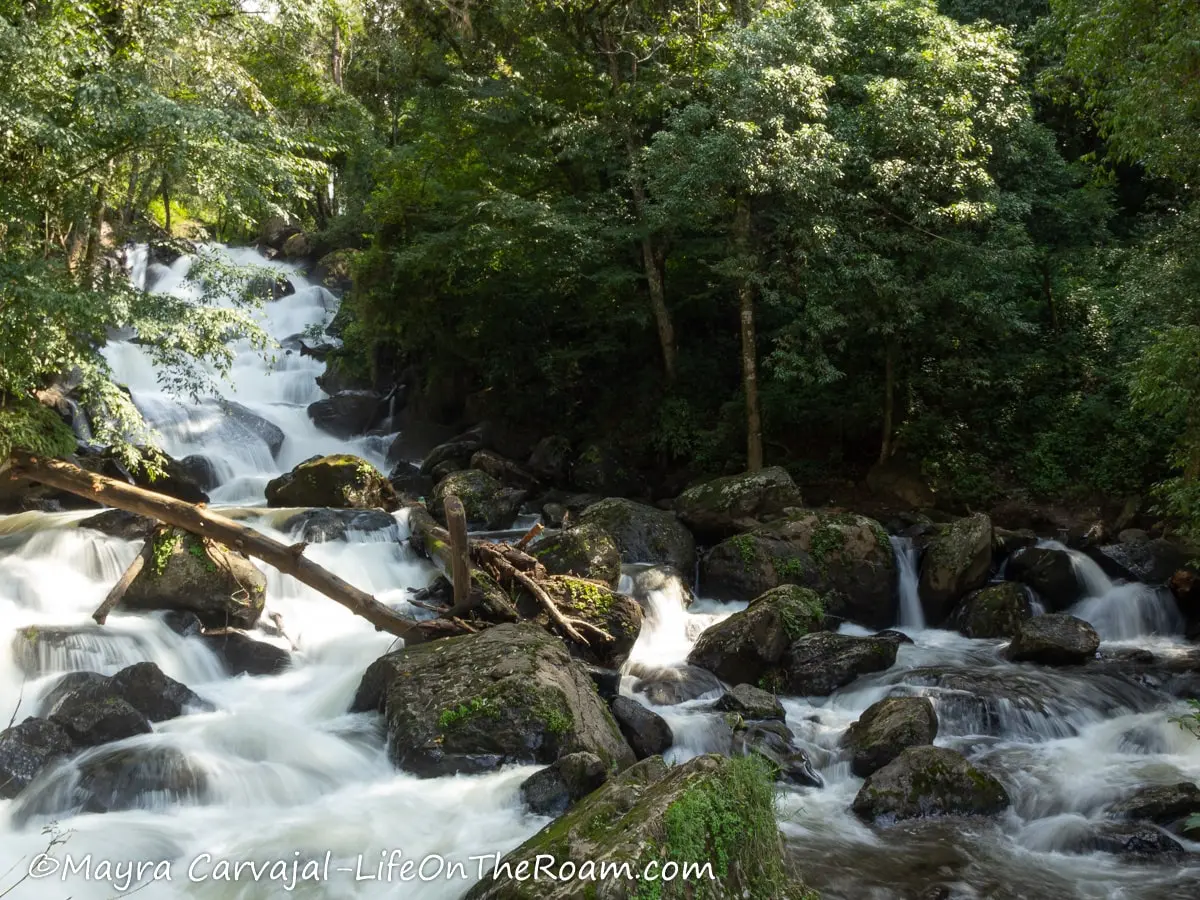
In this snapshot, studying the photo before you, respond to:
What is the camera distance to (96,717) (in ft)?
28.0

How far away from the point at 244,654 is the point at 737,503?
8.01m

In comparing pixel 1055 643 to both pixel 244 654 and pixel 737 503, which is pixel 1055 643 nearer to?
pixel 737 503

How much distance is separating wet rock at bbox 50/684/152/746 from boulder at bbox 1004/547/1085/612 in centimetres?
1160

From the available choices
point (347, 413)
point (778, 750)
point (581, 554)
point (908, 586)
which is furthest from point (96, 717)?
point (347, 413)

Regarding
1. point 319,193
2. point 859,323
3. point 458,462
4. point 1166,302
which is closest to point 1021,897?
point 1166,302

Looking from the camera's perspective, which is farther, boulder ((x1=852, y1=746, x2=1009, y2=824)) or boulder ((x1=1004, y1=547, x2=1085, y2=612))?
boulder ((x1=1004, y1=547, x2=1085, y2=612))

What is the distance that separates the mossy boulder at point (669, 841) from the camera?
15.4 ft

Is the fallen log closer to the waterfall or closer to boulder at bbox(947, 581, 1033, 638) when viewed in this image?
the waterfall

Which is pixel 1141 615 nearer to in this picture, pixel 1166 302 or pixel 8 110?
pixel 1166 302

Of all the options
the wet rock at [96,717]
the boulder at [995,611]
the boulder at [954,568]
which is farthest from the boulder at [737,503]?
the wet rock at [96,717]

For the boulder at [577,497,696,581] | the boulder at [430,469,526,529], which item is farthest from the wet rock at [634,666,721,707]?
the boulder at [430,469,526,529]

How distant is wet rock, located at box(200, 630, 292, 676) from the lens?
1078cm

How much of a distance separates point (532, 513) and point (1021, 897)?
12.5 metres

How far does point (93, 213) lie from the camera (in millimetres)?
12297
